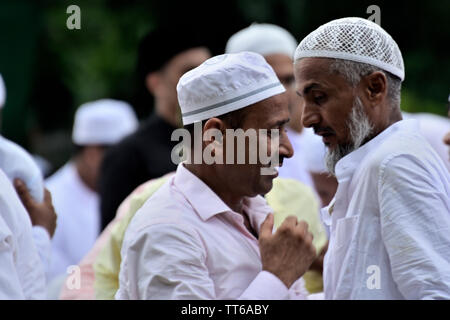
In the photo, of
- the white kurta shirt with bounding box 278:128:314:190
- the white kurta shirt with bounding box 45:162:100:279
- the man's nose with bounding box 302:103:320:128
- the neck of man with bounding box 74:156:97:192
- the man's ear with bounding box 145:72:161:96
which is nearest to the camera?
the man's nose with bounding box 302:103:320:128

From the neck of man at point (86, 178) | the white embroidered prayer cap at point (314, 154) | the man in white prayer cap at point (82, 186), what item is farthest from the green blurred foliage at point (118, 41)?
the white embroidered prayer cap at point (314, 154)

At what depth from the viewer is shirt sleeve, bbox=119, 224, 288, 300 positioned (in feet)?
9.46

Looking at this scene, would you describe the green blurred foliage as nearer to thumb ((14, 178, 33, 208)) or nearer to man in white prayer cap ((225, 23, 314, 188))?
man in white prayer cap ((225, 23, 314, 188))

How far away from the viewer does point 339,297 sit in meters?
2.95

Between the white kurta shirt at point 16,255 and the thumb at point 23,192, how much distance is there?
1.81 feet

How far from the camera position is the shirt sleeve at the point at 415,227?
2801 mm

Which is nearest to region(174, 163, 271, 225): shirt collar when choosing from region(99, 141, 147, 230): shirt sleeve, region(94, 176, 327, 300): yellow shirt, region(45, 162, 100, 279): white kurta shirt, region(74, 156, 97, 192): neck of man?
region(94, 176, 327, 300): yellow shirt

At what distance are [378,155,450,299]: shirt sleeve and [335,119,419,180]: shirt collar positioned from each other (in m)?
0.21

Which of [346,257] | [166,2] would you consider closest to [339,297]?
[346,257]

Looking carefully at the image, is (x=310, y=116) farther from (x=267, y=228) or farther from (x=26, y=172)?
(x=26, y=172)

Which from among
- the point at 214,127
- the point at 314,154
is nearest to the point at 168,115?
the point at 314,154

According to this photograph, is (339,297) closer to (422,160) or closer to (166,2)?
(422,160)

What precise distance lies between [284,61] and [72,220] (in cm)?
289

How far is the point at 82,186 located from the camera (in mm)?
8102
